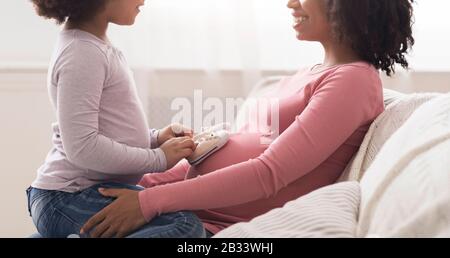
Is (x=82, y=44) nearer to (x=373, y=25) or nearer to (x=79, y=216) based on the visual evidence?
(x=79, y=216)

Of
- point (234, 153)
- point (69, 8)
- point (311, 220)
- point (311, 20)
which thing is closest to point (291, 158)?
point (234, 153)

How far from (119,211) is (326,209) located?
385mm

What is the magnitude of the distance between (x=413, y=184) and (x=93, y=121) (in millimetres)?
581

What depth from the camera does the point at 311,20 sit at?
1.34m

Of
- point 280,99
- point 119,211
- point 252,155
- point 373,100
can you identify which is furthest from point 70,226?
point 373,100

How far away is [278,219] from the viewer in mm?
851

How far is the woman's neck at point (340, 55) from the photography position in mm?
1284

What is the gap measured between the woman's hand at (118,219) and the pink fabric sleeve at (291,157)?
0.04 meters

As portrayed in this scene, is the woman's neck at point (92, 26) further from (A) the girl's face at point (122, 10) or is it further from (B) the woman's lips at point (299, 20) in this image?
(B) the woman's lips at point (299, 20)

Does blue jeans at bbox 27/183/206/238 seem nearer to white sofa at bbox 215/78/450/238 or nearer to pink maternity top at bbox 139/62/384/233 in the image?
pink maternity top at bbox 139/62/384/233

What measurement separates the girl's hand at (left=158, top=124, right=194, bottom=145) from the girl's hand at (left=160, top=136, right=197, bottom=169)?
0.08 m

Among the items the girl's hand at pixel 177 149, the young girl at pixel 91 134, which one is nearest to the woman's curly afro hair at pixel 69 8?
the young girl at pixel 91 134

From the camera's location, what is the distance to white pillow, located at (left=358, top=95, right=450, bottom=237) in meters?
0.73

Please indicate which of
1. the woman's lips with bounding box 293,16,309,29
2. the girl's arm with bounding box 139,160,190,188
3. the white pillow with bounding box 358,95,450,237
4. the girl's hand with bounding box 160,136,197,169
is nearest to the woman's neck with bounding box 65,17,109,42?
the girl's hand with bounding box 160,136,197,169
